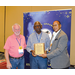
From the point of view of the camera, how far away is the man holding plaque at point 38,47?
2.35 meters

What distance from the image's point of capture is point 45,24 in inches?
148

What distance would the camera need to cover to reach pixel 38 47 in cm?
234

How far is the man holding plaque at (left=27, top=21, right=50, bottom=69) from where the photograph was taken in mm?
2350

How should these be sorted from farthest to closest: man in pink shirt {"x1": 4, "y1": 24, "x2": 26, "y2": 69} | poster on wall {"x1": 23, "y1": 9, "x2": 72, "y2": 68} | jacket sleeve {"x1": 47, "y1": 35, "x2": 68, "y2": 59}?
poster on wall {"x1": 23, "y1": 9, "x2": 72, "y2": 68} < man in pink shirt {"x1": 4, "y1": 24, "x2": 26, "y2": 69} < jacket sleeve {"x1": 47, "y1": 35, "x2": 68, "y2": 59}

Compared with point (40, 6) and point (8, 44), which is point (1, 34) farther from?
point (8, 44)

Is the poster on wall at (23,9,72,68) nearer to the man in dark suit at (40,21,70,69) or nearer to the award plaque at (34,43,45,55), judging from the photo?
the award plaque at (34,43,45,55)

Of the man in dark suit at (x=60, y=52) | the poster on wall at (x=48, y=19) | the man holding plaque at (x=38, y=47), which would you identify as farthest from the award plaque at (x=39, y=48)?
the poster on wall at (x=48, y=19)

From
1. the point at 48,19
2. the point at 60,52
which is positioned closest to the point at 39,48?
the point at 60,52

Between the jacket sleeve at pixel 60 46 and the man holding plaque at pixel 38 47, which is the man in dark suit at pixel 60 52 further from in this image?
the man holding plaque at pixel 38 47

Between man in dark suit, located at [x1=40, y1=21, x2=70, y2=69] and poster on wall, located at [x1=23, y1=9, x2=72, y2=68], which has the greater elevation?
poster on wall, located at [x1=23, y1=9, x2=72, y2=68]

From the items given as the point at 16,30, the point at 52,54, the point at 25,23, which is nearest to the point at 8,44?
the point at 16,30

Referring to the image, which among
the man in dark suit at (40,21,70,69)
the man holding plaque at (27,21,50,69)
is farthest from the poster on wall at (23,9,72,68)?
the man in dark suit at (40,21,70,69)

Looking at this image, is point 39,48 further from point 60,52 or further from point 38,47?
point 60,52

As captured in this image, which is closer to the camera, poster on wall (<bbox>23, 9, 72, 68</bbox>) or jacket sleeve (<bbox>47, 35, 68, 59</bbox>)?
jacket sleeve (<bbox>47, 35, 68, 59</bbox>)
